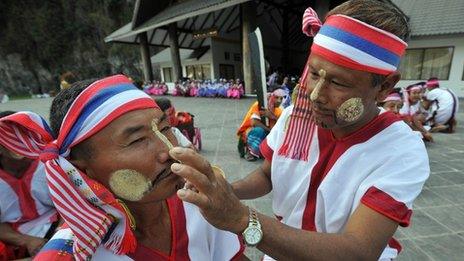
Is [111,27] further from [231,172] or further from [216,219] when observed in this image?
[216,219]

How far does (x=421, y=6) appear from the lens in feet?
53.6

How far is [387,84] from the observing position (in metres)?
1.34

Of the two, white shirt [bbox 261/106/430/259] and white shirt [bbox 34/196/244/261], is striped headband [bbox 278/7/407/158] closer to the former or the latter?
white shirt [bbox 261/106/430/259]

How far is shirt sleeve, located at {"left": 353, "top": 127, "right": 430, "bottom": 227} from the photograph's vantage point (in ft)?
3.78

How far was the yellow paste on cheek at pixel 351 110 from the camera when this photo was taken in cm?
127

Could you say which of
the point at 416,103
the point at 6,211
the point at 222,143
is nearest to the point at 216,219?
the point at 6,211

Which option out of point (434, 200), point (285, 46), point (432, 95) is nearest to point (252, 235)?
point (434, 200)

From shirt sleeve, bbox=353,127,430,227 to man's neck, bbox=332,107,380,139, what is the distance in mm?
161

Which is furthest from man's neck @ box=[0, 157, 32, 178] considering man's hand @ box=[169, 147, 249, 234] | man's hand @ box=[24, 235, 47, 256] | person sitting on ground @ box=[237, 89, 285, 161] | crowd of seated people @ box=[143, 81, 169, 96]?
crowd of seated people @ box=[143, 81, 169, 96]

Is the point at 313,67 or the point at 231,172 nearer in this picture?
the point at 313,67

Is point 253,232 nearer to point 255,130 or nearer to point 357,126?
point 357,126

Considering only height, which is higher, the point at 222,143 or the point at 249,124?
the point at 249,124

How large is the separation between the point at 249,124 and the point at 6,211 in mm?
4077

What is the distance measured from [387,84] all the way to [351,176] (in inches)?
17.5
